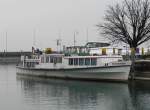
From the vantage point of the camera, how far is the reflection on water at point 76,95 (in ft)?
136

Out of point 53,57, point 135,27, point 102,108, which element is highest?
point 135,27

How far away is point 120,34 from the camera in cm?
6925

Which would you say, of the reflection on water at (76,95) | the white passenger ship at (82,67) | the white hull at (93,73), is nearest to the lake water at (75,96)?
the reflection on water at (76,95)

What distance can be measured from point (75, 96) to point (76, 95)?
0.88m

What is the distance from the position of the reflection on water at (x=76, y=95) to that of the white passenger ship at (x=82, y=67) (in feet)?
5.48

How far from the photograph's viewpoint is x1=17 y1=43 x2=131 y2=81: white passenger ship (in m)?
57.8

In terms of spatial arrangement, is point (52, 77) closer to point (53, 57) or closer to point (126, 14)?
point (53, 57)

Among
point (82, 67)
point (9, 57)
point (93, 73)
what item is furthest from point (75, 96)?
→ point (9, 57)

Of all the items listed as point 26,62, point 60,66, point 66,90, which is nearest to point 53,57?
point 60,66

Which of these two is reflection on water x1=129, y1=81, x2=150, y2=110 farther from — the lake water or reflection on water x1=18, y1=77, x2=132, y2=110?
reflection on water x1=18, y1=77, x2=132, y2=110

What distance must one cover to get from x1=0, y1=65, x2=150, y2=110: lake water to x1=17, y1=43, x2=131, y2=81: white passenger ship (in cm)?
152

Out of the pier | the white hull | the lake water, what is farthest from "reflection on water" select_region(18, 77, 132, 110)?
the pier

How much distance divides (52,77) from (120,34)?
1192 centimetres

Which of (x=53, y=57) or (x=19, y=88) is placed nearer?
(x=19, y=88)
